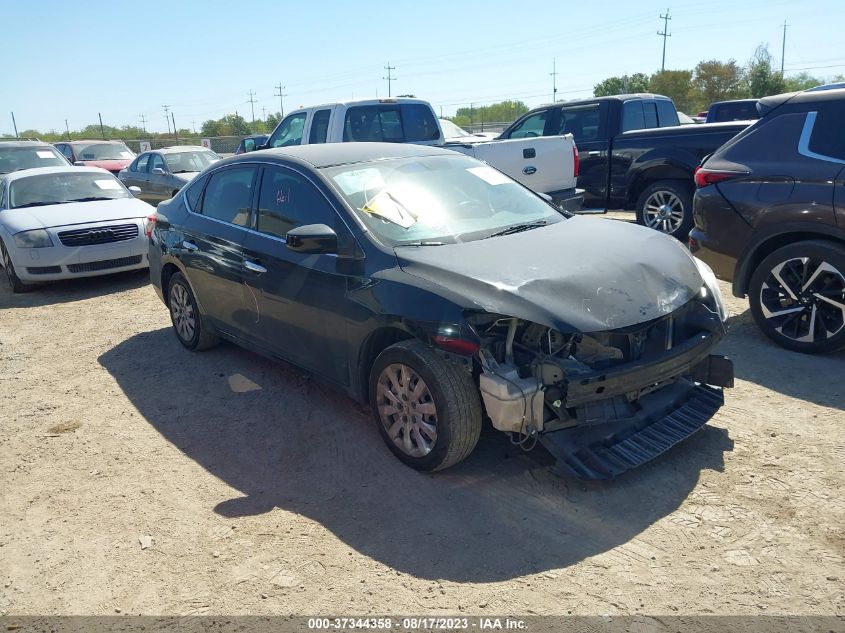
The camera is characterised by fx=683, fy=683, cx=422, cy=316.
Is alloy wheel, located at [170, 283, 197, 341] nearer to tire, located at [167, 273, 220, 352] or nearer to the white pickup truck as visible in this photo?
tire, located at [167, 273, 220, 352]

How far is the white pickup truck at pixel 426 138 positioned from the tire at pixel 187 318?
15.0 feet

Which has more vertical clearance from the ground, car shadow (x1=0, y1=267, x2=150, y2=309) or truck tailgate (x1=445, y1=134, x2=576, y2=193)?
truck tailgate (x1=445, y1=134, x2=576, y2=193)

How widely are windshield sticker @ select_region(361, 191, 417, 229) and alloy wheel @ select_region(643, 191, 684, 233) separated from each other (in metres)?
6.04

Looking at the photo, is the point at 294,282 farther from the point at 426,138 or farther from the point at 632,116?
the point at 632,116

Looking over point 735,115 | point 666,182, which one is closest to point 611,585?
point 666,182

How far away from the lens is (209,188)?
562 cm

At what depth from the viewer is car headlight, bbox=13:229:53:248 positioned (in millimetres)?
8500

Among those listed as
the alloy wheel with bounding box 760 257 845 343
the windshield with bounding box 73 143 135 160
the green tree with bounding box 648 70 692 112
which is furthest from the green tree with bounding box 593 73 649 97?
the alloy wheel with bounding box 760 257 845 343

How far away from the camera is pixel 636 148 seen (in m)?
10.0

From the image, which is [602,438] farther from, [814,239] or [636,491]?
[814,239]

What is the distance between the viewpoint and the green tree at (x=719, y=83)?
44.6 meters

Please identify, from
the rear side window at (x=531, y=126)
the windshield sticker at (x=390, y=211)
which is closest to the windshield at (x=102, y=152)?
the rear side window at (x=531, y=126)

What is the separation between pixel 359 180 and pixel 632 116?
26.4ft

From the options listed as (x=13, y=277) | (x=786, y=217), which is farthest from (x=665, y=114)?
(x=13, y=277)
